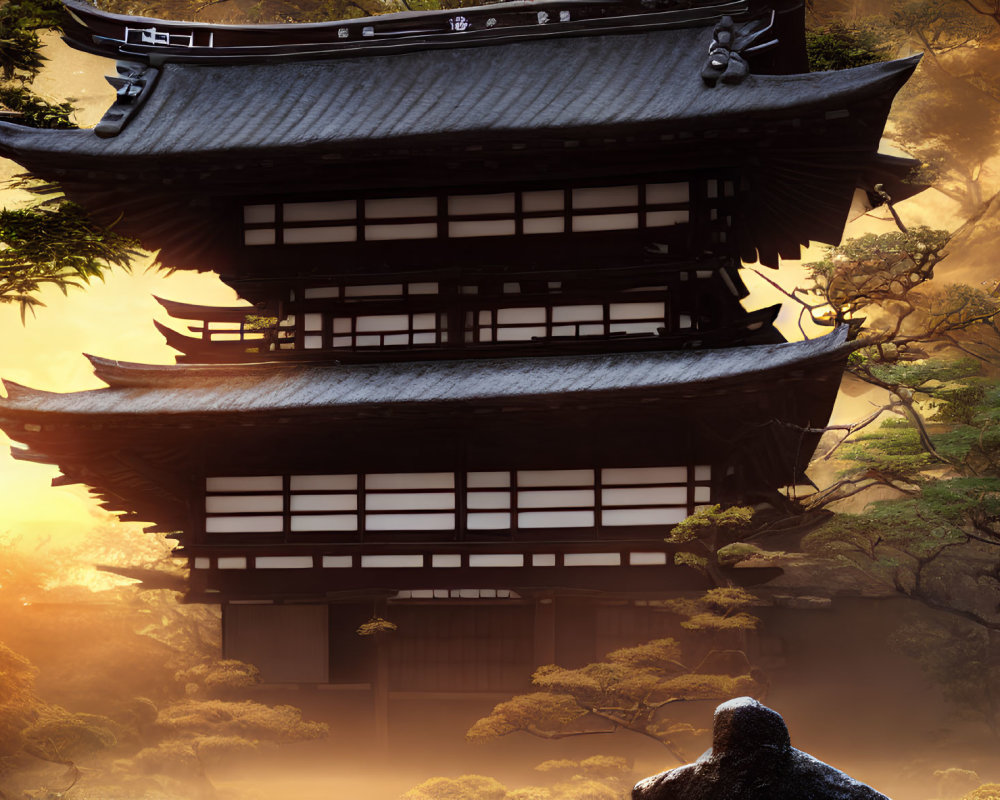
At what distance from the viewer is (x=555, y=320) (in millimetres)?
14602

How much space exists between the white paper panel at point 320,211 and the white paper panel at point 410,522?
4.44 m

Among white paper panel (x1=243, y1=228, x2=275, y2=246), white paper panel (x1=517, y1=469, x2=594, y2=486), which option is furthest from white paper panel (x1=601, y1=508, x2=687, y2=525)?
white paper panel (x1=243, y1=228, x2=275, y2=246)

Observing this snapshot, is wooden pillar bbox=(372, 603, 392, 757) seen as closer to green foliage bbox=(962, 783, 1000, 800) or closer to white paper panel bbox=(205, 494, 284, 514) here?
white paper panel bbox=(205, 494, 284, 514)

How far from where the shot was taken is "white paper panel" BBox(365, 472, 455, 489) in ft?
46.2

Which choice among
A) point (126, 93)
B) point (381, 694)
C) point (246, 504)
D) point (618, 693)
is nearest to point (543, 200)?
point (246, 504)

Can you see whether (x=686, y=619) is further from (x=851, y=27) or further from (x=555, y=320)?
(x=851, y=27)

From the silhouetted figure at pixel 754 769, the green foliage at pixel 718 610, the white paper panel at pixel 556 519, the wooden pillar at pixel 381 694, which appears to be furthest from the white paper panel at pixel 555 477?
the silhouetted figure at pixel 754 769

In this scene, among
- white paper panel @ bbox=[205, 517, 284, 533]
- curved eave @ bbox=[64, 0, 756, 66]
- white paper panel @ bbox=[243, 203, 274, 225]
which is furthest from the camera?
curved eave @ bbox=[64, 0, 756, 66]

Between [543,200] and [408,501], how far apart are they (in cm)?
464

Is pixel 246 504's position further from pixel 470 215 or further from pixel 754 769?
pixel 754 769

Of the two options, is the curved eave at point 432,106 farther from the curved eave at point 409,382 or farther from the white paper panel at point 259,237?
the curved eave at point 409,382

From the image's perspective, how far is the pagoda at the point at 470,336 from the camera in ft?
44.2

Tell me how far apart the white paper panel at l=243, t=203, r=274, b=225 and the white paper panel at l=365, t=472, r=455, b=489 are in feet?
13.9

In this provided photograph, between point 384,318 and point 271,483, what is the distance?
2.88m
